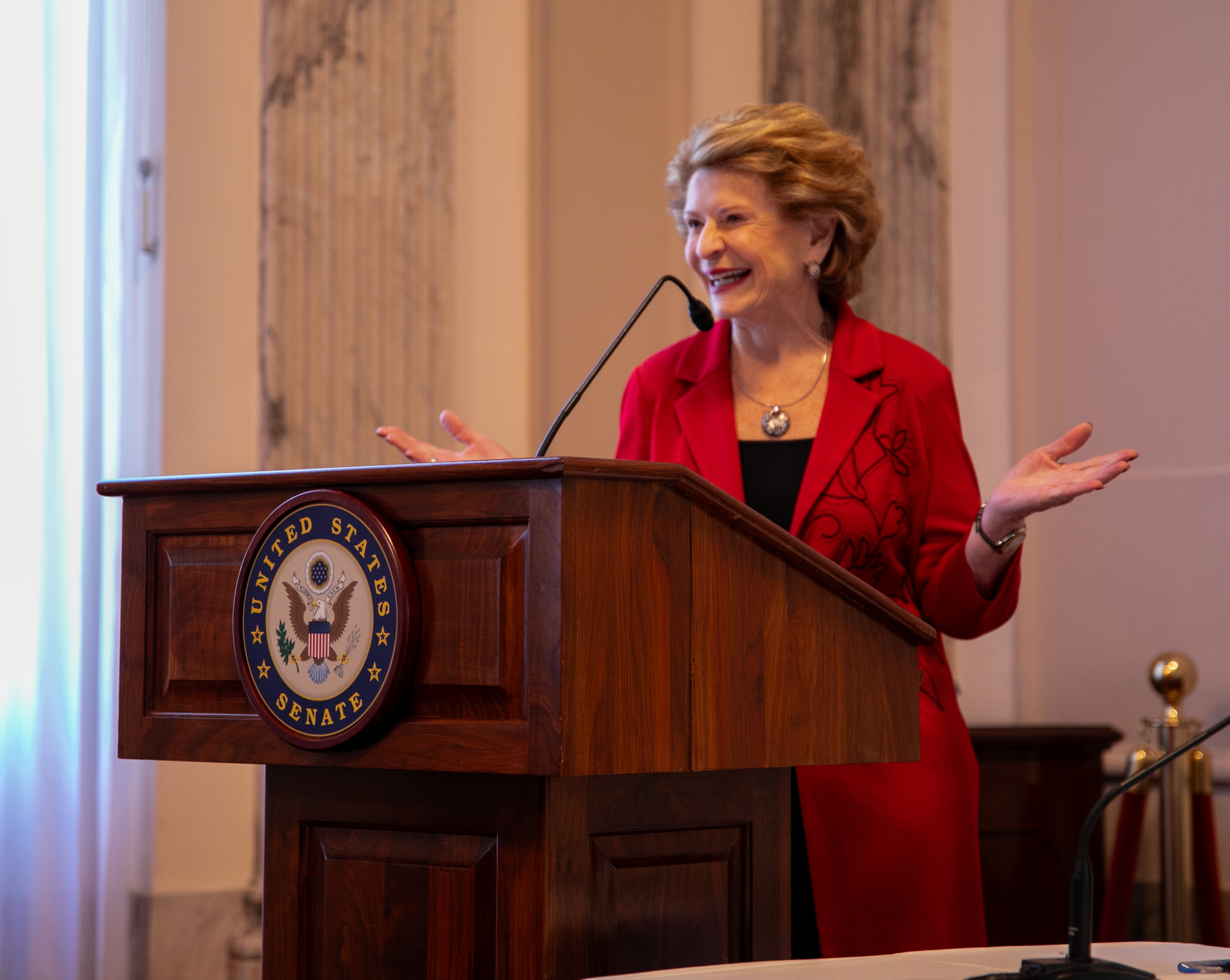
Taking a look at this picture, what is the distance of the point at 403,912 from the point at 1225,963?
30.8 inches

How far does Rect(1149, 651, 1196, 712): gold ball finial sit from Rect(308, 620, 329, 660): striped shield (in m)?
2.45

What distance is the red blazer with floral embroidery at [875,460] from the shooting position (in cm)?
211

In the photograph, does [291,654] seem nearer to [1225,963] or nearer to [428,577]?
[428,577]

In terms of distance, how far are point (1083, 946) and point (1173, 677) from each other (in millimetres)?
2218

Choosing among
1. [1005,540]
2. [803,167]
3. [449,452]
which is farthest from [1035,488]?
[449,452]

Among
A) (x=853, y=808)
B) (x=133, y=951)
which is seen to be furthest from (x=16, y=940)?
(x=853, y=808)

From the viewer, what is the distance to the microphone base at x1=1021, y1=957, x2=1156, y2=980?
3.81 ft

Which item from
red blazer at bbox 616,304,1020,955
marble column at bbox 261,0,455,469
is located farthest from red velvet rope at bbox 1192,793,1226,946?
marble column at bbox 261,0,455,469

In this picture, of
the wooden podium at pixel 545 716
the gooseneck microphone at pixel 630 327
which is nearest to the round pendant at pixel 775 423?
the gooseneck microphone at pixel 630 327

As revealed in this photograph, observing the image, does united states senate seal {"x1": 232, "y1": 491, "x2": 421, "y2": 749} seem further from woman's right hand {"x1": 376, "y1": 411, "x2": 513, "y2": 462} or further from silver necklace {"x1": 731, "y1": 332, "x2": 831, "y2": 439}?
silver necklace {"x1": 731, "y1": 332, "x2": 831, "y2": 439}

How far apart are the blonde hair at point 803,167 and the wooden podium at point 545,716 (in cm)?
91

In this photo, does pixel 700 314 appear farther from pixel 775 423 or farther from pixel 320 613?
pixel 320 613

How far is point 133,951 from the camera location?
Result: 3.22 meters

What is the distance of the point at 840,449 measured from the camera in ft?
7.07
